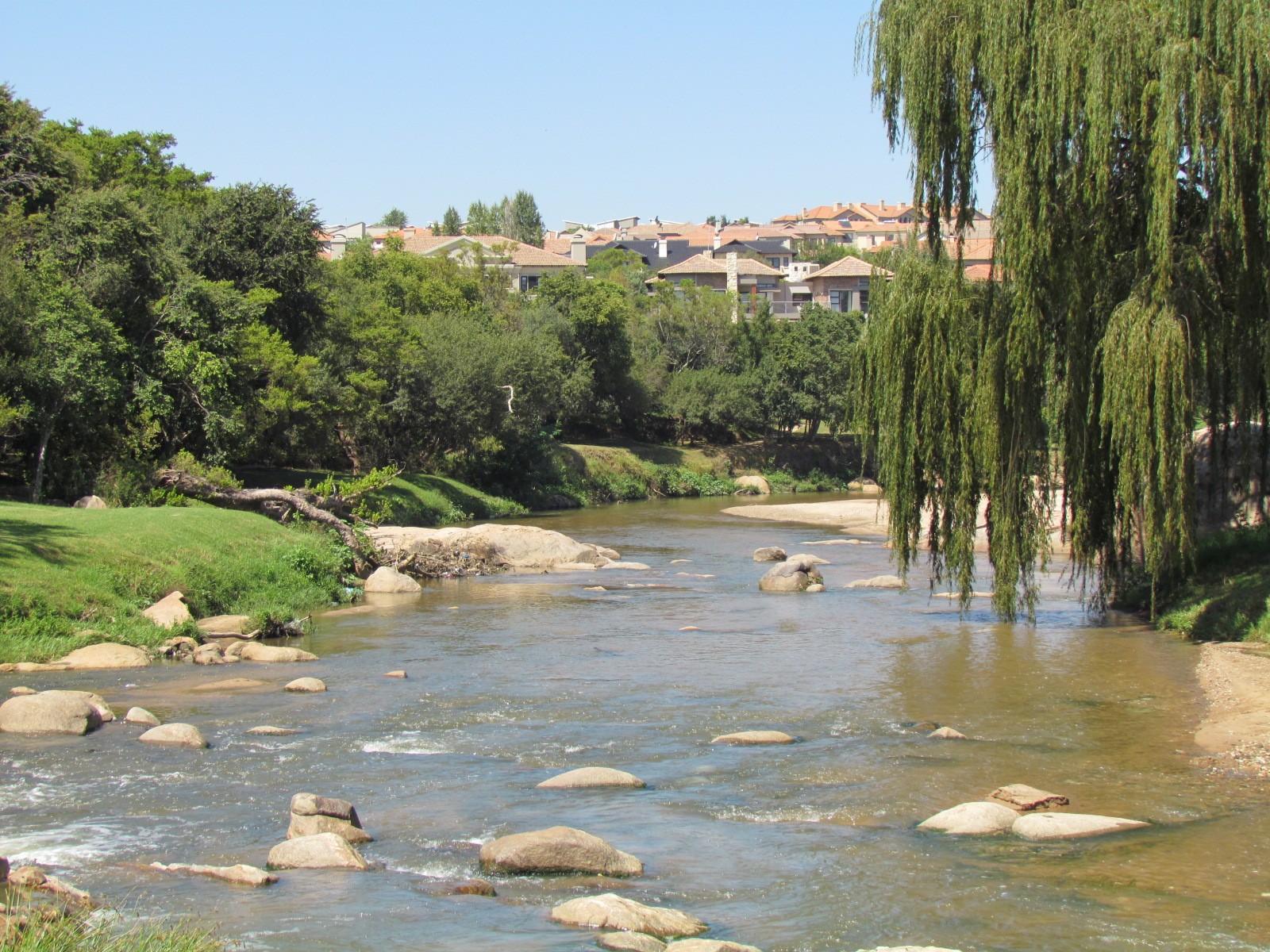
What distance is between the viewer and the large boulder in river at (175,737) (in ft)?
44.0

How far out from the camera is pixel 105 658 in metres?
18.0

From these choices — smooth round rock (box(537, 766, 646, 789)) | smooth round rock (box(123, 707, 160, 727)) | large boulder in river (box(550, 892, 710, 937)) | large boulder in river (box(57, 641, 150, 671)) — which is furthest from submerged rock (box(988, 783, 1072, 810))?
large boulder in river (box(57, 641, 150, 671))

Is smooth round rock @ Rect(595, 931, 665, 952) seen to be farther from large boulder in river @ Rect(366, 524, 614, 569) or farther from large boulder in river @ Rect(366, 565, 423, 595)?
large boulder in river @ Rect(366, 524, 614, 569)

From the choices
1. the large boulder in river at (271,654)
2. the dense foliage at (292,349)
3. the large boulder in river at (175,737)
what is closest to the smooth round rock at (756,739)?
the large boulder in river at (175,737)

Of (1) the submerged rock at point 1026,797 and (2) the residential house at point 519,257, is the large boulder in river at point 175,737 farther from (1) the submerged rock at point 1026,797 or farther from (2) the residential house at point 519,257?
(2) the residential house at point 519,257

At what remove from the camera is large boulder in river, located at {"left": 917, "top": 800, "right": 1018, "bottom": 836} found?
10.6m

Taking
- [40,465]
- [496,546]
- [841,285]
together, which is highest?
[841,285]

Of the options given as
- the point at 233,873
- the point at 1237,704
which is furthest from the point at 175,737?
the point at 1237,704

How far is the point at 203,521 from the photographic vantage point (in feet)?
84.2

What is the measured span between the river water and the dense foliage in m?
12.6

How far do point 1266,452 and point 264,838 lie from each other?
1669 cm

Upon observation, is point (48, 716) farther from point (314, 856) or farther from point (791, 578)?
point (791, 578)

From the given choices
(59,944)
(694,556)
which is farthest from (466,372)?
(59,944)

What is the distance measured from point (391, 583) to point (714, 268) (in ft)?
265
